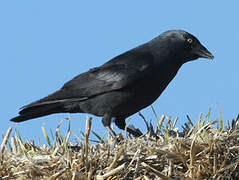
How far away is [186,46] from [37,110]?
8.27 feet

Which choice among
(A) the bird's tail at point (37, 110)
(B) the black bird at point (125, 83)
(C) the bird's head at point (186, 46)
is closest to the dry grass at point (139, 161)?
(B) the black bird at point (125, 83)

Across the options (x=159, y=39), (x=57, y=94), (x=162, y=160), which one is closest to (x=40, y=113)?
(x=57, y=94)

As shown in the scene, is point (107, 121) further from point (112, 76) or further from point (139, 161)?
point (139, 161)

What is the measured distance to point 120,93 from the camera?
21.1ft

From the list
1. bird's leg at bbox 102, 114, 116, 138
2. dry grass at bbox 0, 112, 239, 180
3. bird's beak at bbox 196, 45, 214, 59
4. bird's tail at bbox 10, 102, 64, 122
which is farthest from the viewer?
bird's beak at bbox 196, 45, 214, 59

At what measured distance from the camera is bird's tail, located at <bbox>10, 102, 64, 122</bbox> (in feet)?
22.3

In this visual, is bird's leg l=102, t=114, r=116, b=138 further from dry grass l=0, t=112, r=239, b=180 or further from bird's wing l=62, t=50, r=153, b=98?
dry grass l=0, t=112, r=239, b=180

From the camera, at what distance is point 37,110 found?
6836 millimetres

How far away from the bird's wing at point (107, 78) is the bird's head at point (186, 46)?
1.51 ft

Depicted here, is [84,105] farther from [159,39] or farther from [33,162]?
[33,162]

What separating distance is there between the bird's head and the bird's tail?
199 cm

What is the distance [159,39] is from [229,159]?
3.38m

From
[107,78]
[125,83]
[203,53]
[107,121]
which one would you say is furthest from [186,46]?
[107,121]

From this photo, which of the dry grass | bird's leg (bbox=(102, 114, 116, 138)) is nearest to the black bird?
bird's leg (bbox=(102, 114, 116, 138))
